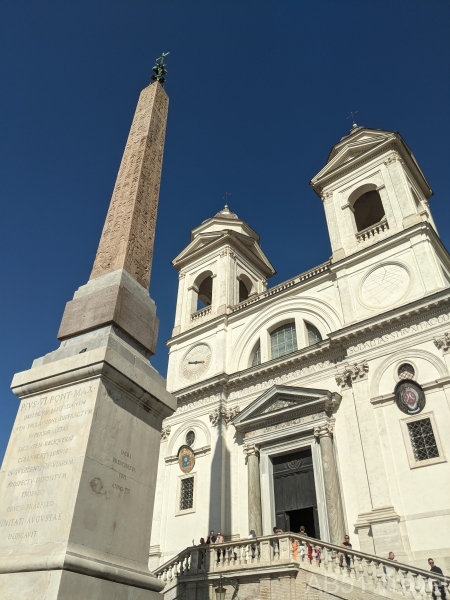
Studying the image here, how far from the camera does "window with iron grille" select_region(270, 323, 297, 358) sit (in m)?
21.2

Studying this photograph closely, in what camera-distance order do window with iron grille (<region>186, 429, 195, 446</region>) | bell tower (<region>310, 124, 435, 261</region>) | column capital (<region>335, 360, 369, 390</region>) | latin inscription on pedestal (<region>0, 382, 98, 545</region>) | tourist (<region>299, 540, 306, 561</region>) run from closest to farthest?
latin inscription on pedestal (<region>0, 382, 98, 545</region>), tourist (<region>299, 540, 306, 561</region>), column capital (<region>335, 360, 369, 390</region>), bell tower (<region>310, 124, 435, 261</region>), window with iron grille (<region>186, 429, 195, 446</region>)

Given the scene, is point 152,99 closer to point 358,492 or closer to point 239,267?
point 358,492

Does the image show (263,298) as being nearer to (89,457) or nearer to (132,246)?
(132,246)

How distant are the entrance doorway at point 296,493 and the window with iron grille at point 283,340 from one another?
488cm

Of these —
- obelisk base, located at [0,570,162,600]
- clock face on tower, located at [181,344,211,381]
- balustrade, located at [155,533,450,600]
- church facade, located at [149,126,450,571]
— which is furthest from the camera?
clock face on tower, located at [181,344,211,381]

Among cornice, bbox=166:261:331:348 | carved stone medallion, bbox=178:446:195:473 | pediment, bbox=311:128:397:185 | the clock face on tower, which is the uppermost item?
pediment, bbox=311:128:397:185

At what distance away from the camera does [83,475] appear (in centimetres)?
483

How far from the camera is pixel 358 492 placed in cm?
1518

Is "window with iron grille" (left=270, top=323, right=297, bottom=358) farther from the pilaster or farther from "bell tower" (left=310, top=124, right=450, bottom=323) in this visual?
the pilaster

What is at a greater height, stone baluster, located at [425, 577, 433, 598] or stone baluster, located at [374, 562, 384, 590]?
stone baluster, located at [374, 562, 384, 590]

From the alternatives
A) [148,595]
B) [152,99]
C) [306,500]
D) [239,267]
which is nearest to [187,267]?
[239,267]

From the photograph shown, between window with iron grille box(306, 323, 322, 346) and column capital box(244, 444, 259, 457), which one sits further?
window with iron grille box(306, 323, 322, 346)

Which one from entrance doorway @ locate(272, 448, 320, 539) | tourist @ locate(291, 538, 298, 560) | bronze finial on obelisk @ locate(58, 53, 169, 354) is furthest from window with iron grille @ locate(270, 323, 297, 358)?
bronze finial on obelisk @ locate(58, 53, 169, 354)

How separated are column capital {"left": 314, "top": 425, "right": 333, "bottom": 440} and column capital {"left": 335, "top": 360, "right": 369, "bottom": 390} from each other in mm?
1621
